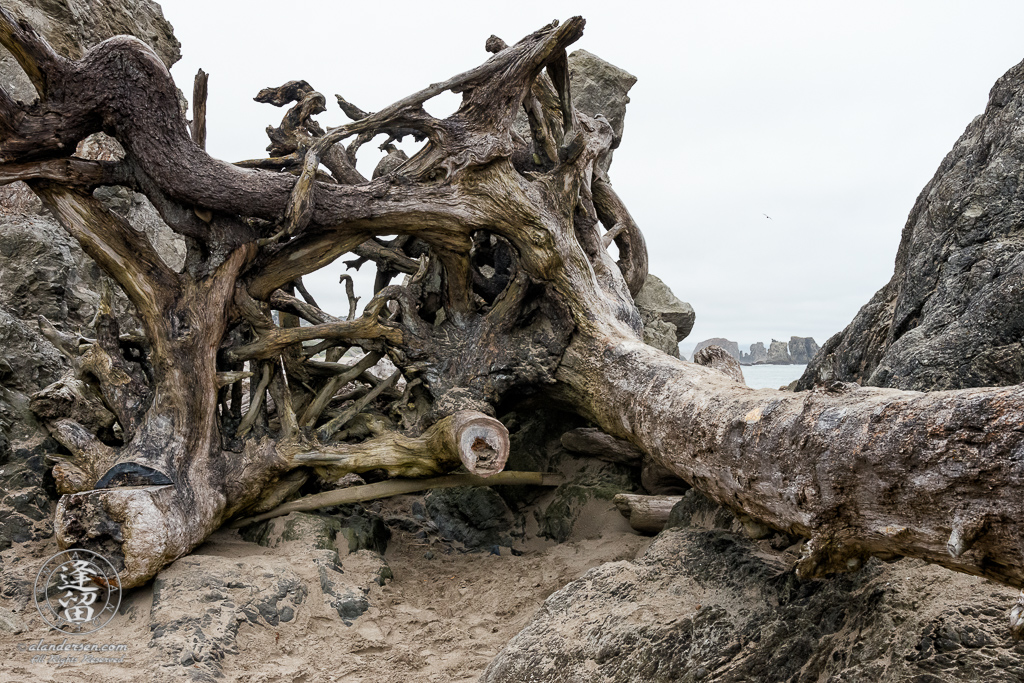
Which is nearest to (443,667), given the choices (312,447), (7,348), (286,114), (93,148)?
(312,447)

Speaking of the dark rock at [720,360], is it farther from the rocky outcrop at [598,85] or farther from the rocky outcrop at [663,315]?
the rocky outcrop at [598,85]

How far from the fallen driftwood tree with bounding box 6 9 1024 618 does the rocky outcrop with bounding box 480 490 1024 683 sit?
0.33 metres

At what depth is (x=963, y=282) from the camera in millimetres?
3982

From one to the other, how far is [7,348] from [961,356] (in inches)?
249

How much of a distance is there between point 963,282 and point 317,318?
14.1 ft

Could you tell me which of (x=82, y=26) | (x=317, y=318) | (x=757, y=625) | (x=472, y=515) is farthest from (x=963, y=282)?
(x=82, y=26)

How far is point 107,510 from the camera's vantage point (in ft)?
12.3

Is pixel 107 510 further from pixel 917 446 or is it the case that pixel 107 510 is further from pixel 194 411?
pixel 917 446

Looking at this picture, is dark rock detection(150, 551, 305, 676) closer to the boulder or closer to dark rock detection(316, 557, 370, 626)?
dark rock detection(316, 557, 370, 626)

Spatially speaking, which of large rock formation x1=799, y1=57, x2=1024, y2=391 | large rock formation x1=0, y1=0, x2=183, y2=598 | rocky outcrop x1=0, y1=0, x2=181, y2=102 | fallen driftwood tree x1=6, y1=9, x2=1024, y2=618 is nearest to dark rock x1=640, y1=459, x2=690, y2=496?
fallen driftwood tree x1=6, y1=9, x2=1024, y2=618

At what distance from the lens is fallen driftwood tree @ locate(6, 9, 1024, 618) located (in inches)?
149

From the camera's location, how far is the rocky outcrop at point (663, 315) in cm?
758

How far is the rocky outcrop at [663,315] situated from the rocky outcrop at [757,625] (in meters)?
4.32

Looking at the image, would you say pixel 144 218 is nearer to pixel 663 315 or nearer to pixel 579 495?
pixel 579 495
